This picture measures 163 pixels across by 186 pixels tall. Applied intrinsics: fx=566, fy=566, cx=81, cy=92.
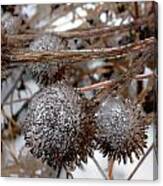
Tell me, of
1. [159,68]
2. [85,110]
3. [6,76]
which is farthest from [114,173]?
[6,76]

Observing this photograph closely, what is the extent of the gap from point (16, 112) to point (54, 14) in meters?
0.38

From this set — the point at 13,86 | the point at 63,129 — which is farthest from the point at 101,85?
the point at 13,86

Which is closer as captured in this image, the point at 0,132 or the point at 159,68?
the point at 159,68

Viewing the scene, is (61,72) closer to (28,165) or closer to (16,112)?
(16,112)

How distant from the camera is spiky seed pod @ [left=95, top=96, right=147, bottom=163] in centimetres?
194

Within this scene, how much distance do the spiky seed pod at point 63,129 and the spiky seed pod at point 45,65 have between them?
0.13 feet

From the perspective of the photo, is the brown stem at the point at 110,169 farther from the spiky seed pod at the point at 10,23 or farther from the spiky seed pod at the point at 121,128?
the spiky seed pod at the point at 10,23

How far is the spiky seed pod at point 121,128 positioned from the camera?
1938mm

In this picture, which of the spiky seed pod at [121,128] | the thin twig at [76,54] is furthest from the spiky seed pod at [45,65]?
the spiky seed pod at [121,128]

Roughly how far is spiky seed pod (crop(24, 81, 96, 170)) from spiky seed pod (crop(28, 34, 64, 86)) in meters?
0.04

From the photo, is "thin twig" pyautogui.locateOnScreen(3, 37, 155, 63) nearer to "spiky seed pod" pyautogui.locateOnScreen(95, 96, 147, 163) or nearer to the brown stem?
"spiky seed pod" pyautogui.locateOnScreen(95, 96, 147, 163)

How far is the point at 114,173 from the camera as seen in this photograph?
1.95 meters

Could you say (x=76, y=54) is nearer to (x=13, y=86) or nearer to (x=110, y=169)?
(x=13, y=86)

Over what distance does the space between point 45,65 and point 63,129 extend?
24 cm
